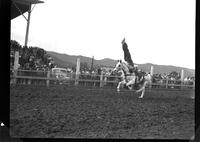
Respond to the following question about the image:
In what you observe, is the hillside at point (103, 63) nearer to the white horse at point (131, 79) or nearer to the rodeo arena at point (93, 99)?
the rodeo arena at point (93, 99)

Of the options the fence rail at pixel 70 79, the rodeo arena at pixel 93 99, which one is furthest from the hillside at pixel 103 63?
the fence rail at pixel 70 79

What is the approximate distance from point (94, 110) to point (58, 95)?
1.70ft

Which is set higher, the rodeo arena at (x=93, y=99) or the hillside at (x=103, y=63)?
the hillside at (x=103, y=63)

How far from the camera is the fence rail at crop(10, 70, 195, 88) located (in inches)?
164

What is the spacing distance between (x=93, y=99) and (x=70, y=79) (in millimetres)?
393

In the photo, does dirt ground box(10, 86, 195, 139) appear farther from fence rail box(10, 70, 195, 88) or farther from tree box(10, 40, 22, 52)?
tree box(10, 40, 22, 52)

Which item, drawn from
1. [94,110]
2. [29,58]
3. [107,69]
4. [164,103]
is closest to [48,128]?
[94,110]

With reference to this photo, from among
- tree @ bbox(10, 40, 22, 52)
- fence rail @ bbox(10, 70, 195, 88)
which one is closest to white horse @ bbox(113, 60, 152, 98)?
fence rail @ bbox(10, 70, 195, 88)

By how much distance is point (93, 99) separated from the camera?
456cm

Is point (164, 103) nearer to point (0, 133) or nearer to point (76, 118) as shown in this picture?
point (76, 118)

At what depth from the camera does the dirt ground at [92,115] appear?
141 inches

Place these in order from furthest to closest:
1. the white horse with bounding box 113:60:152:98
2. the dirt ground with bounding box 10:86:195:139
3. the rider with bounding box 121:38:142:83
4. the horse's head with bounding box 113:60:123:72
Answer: the white horse with bounding box 113:60:152:98 → the horse's head with bounding box 113:60:123:72 → the rider with bounding box 121:38:142:83 → the dirt ground with bounding box 10:86:195:139

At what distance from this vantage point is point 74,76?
4.54 m

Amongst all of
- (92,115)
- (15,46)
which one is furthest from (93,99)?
(15,46)
